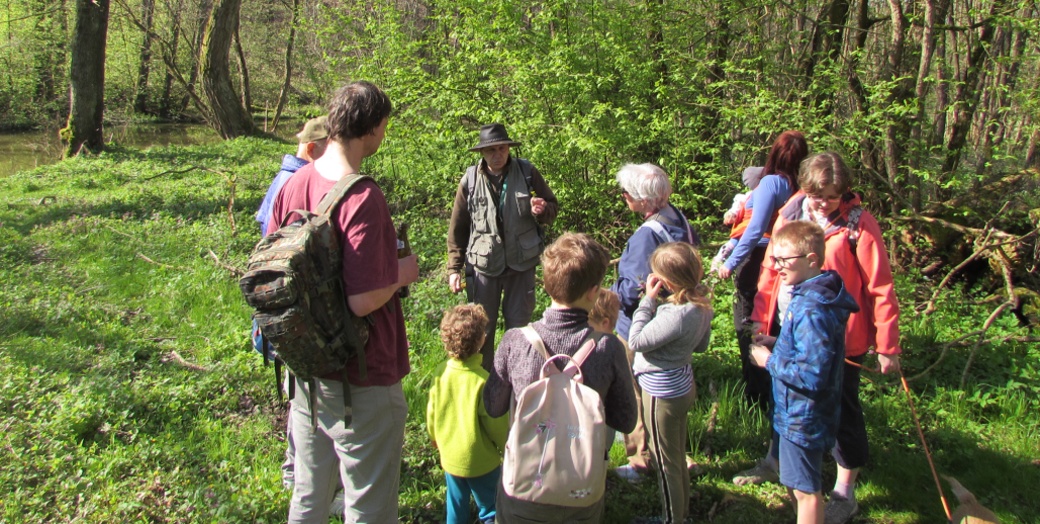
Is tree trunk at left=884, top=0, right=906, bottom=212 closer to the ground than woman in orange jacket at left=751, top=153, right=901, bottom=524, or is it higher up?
higher up

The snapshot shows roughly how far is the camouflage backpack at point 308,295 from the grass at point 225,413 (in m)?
1.40

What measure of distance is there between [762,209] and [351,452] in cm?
264

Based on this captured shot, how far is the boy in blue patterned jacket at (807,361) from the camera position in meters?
2.62

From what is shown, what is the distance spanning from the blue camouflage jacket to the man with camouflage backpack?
1523 mm

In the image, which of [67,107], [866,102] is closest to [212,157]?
[67,107]

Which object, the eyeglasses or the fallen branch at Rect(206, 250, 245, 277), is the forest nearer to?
the fallen branch at Rect(206, 250, 245, 277)

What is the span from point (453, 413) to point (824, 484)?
212cm

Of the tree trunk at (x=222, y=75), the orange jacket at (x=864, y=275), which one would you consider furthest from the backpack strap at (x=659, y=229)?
the tree trunk at (x=222, y=75)

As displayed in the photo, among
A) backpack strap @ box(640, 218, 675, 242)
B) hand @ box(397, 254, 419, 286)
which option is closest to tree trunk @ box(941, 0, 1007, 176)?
backpack strap @ box(640, 218, 675, 242)

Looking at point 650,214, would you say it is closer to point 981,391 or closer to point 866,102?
point 981,391

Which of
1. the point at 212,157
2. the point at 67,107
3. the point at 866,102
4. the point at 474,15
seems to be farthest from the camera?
the point at 67,107

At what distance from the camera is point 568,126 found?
20.1ft

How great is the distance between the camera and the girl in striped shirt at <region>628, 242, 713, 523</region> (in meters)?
2.88

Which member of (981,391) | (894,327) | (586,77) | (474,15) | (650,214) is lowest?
(981,391)
